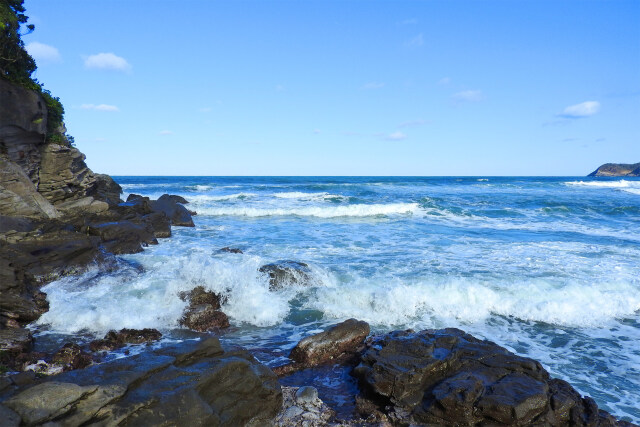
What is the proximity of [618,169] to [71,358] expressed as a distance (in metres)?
172

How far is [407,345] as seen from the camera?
20.9ft

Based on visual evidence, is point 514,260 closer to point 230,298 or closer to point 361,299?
point 361,299

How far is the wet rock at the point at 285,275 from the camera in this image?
35.3 feet

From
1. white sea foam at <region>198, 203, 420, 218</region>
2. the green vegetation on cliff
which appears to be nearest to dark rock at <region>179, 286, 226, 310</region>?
the green vegetation on cliff

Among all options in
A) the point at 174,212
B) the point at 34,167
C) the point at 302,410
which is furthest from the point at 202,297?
the point at 174,212

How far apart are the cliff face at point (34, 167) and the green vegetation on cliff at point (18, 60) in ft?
1.97

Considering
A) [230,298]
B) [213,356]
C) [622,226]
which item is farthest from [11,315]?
[622,226]

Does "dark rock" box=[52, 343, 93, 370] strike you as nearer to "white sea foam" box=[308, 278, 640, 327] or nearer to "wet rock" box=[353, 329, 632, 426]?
"wet rock" box=[353, 329, 632, 426]

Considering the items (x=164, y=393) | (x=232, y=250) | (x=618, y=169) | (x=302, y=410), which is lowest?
(x=302, y=410)

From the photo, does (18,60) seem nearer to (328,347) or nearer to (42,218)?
(42,218)

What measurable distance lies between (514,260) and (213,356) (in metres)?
11.8

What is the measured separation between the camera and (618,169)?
14088 cm

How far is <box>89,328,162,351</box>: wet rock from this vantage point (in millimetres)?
7039

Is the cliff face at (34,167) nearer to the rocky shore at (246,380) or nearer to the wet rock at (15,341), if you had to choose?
the rocky shore at (246,380)
